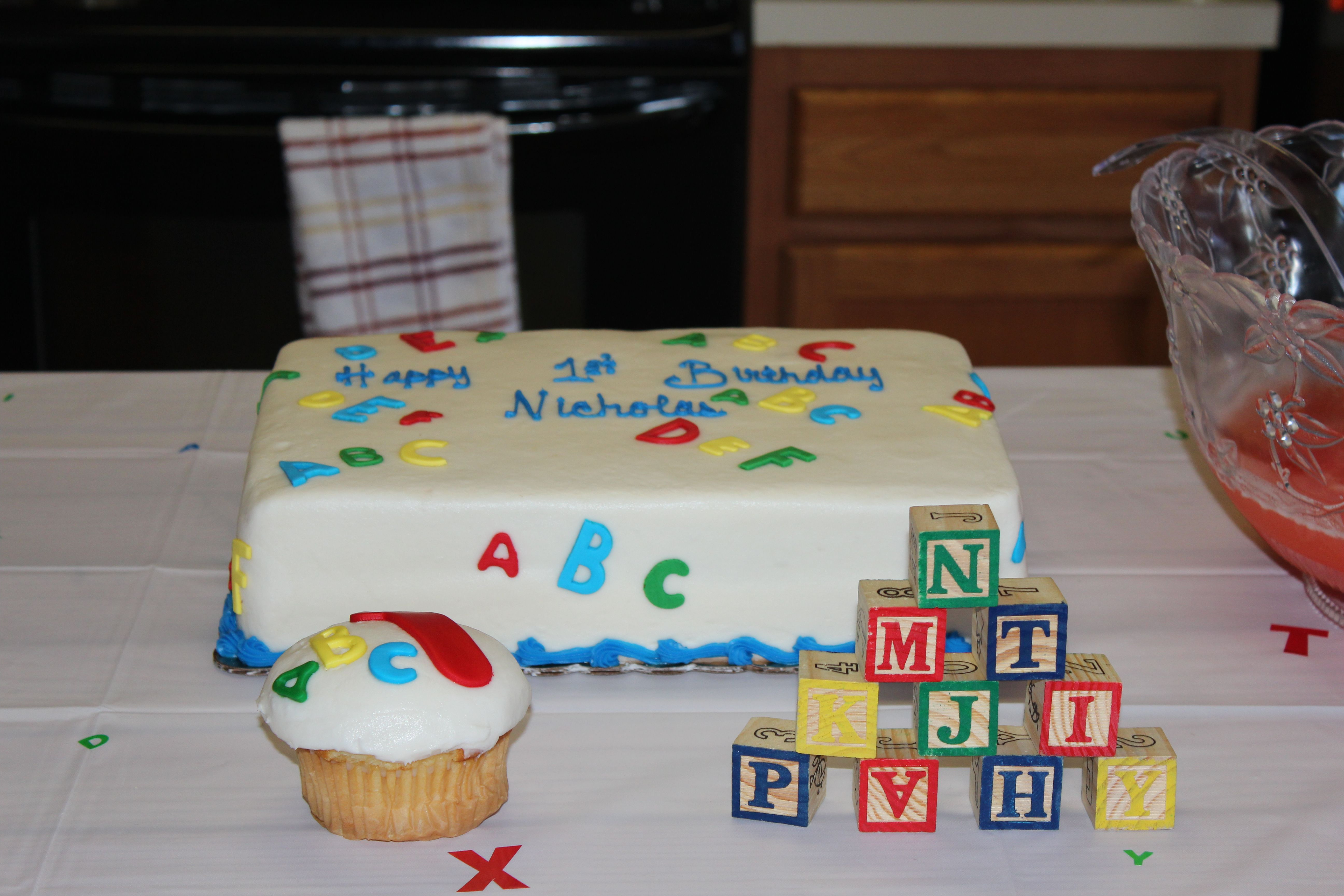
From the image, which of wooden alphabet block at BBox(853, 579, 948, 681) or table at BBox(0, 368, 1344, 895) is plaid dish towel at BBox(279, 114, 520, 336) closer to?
table at BBox(0, 368, 1344, 895)

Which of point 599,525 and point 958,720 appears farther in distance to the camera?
point 599,525

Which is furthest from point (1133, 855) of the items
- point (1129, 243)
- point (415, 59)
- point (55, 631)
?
point (1129, 243)

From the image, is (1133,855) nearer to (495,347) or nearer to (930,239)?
(495,347)

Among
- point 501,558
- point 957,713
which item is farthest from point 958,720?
point 501,558

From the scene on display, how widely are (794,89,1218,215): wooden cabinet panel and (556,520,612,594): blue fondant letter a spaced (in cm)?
156

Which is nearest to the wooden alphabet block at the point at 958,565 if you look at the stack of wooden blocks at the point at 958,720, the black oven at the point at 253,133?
the stack of wooden blocks at the point at 958,720

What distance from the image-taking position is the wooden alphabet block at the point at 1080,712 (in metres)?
0.75

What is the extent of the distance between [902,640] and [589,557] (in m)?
0.26

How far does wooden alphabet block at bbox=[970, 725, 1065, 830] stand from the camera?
2.50 ft

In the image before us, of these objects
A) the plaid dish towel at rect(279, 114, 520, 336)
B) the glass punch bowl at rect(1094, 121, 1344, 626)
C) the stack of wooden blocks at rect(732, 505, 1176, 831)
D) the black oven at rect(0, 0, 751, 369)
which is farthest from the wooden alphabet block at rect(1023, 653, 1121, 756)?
the black oven at rect(0, 0, 751, 369)

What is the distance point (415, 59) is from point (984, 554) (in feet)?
5.12

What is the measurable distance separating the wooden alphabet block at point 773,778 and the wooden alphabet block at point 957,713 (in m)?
0.07

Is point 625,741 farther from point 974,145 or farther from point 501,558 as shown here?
point 974,145

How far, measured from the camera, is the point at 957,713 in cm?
75
